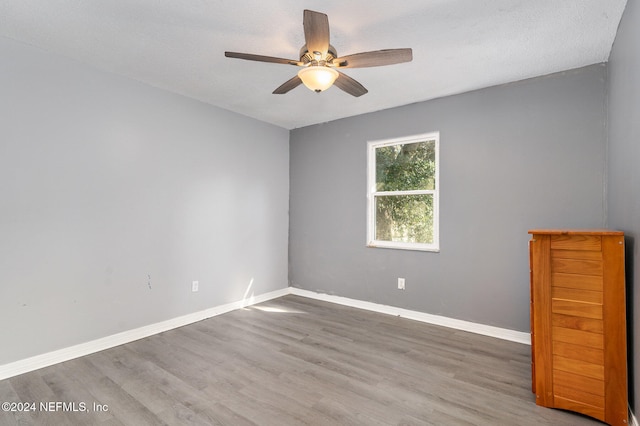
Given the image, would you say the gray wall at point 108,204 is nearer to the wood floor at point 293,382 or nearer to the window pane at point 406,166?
the wood floor at point 293,382

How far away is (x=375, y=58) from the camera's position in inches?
76.6

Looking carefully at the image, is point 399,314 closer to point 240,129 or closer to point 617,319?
point 617,319

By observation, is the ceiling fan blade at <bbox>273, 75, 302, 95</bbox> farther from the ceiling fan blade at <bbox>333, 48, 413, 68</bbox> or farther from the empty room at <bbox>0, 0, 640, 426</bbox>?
the ceiling fan blade at <bbox>333, 48, 413, 68</bbox>

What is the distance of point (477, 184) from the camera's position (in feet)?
10.4

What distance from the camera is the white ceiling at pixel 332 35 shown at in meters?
1.93

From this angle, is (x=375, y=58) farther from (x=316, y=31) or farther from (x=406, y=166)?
(x=406, y=166)

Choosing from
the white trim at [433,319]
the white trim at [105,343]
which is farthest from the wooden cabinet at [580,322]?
the white trim at [105,343]

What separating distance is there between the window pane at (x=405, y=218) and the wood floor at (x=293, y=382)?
106cm

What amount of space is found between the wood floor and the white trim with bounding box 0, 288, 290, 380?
7cm

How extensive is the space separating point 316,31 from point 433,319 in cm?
305

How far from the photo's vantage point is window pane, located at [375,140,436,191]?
11.6ft

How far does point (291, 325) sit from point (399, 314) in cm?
129

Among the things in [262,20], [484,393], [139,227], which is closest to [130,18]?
[262,20]

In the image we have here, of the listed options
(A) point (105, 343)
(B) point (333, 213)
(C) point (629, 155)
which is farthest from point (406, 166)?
(A) point (105, 343)
